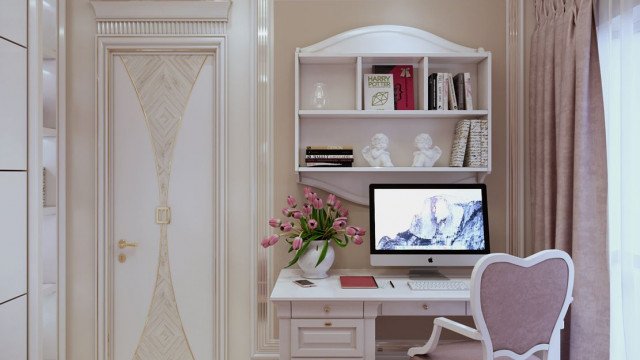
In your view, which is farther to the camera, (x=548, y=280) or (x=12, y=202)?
(x=12, y=202)

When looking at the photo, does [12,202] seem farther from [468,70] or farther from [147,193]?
[468,70]

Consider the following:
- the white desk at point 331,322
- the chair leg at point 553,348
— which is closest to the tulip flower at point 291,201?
the white desk at point 331,322

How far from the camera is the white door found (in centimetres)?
274

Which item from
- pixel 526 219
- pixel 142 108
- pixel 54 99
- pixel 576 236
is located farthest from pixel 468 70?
pixel 54 99

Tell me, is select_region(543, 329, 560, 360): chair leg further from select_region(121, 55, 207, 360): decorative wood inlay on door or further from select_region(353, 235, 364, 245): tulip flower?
select_region(121, 55, 207, 360): decorative wood inlay on door

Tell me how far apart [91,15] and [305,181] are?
5.27 feet

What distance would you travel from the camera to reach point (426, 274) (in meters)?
2.62

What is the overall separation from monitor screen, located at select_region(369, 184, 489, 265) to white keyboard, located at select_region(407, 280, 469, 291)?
0.17 m

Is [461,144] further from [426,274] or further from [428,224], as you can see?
[426,274]

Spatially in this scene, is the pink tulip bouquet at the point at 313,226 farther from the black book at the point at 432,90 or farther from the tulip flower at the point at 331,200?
the black book at the point at 432,90

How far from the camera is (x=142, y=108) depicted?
2742 millimetres

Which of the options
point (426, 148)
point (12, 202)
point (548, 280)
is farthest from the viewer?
point (426, 148)

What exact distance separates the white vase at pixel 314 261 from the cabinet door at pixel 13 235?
52.2 inches

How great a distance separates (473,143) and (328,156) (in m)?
0.80
